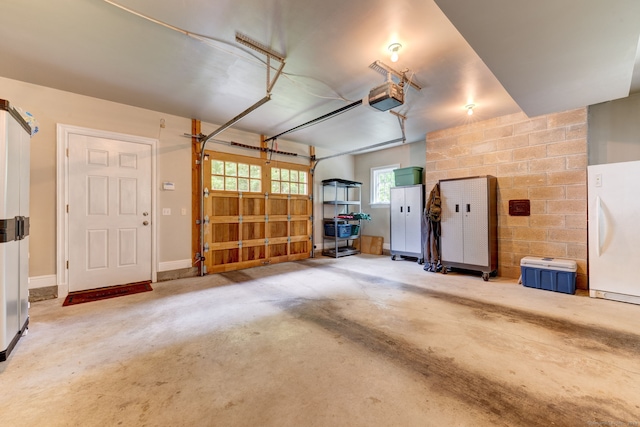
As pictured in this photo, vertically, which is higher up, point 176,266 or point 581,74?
point 581,74

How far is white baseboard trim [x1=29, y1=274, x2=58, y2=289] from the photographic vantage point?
3311 millimetres

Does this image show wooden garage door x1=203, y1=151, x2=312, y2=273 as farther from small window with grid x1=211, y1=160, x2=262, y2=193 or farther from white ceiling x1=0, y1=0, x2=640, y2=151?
white ceiling x1=0, y1=0, x2=640, y2=151

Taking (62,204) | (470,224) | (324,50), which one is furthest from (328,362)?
(62,204)

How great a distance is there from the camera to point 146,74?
10.1 feet

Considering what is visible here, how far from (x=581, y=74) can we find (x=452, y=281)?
121 inches

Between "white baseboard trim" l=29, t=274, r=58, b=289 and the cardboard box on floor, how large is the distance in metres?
6.01

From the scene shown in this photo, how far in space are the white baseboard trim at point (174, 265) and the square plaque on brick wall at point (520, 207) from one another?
228 inches

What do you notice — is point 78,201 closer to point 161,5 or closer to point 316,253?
point 161,5

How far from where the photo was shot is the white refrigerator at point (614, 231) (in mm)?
3127

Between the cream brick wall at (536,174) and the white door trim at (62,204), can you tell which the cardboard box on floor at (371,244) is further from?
the white door trim at (62,204)

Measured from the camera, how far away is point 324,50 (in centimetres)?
261

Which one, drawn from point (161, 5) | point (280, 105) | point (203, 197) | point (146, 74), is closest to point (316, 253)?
point (203, 197)

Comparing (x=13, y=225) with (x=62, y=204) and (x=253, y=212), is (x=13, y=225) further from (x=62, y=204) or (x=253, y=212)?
(x=253, y=212)

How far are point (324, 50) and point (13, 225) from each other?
3141 mm
